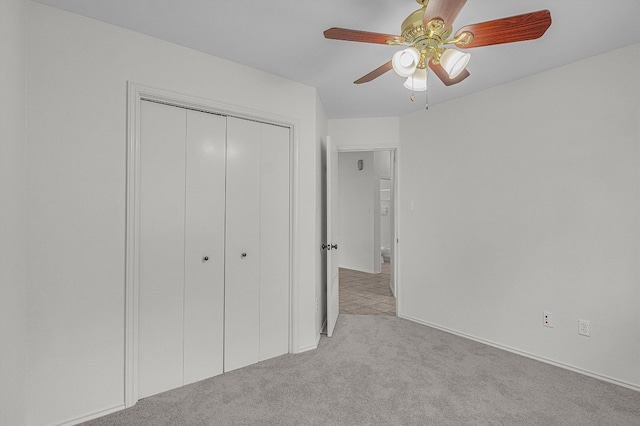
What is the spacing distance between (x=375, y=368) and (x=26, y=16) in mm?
3144

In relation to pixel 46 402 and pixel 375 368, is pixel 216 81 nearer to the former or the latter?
pixel 46 402

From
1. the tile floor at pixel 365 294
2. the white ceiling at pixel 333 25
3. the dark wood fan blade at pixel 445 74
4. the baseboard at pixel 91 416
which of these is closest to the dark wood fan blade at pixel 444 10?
the dark wood fan blade at pixel 445 74

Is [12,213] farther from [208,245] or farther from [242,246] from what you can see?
[242,246]

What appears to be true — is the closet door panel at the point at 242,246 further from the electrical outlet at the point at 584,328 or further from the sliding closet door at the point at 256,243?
the electrical outlet at the point at 584,328

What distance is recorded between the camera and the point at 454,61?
1.53m

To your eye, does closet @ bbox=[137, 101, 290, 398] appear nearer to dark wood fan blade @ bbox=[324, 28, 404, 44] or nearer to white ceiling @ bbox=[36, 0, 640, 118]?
white ceiling @ bbox=[36, 0, 640, 118]

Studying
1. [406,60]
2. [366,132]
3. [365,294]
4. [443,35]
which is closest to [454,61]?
[443,35]

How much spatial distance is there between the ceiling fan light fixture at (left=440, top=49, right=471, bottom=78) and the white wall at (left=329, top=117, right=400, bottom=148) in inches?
86.6

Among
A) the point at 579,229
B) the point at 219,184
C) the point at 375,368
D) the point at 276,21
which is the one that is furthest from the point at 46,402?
the point at 579,229

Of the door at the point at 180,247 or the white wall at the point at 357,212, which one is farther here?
the white wall at the point at 357,212

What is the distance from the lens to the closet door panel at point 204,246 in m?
2.26

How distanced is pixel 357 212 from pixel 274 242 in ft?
12.5

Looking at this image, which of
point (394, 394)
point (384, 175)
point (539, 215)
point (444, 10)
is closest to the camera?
point (444, 10)

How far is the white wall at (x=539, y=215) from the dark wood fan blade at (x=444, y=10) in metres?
1.86
